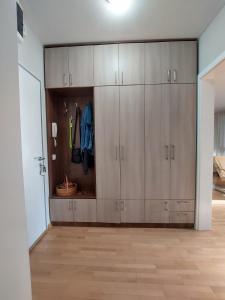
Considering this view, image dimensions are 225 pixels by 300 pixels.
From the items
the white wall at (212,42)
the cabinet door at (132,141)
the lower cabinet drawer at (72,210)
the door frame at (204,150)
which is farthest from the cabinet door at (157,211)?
the white wall at (212,42)

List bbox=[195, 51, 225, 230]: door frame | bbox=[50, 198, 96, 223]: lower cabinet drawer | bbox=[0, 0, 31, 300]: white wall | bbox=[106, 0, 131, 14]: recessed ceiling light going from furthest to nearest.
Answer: bbox=[50, 198, 96, 223]: lower cabinet drawer < bbox=[195, 51, 225, 230]: door frame < bbox=[106, 0, 131, 14]: recessed ceiling light < bbox=[0, 0, 31, 300]: white wall

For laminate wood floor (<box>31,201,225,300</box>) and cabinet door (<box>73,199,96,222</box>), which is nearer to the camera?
laminate wood floor (<box>31,201,225,300</box>)

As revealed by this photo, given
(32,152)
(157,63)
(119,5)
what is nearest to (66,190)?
(32,152)

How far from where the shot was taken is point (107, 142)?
284 centimetres

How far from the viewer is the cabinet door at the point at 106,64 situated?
275 centimetres

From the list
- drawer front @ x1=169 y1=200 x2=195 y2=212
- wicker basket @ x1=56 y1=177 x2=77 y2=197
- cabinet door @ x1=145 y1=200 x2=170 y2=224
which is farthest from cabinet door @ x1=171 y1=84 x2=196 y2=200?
wicker basket @ x1=56 y1=177 x2=77 y2=197

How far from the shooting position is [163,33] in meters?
2.55

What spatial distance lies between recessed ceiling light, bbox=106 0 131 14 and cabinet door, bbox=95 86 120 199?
92 cm

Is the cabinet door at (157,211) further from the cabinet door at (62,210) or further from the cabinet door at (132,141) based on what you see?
the cabinet door at (62,210)

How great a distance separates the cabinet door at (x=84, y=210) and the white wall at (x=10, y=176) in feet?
6.13

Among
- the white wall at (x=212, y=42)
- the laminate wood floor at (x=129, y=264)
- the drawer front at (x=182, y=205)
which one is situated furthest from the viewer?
the drawer front at (x=182, y=205)

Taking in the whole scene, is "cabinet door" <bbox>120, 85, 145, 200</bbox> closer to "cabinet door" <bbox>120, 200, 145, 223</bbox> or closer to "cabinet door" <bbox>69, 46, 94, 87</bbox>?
"cabinet door" <bbox>120, 200, 145, 223</bbox>

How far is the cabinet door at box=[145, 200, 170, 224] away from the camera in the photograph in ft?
9.34

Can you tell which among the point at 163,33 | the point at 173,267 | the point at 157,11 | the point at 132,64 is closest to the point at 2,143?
the point at 173,267
